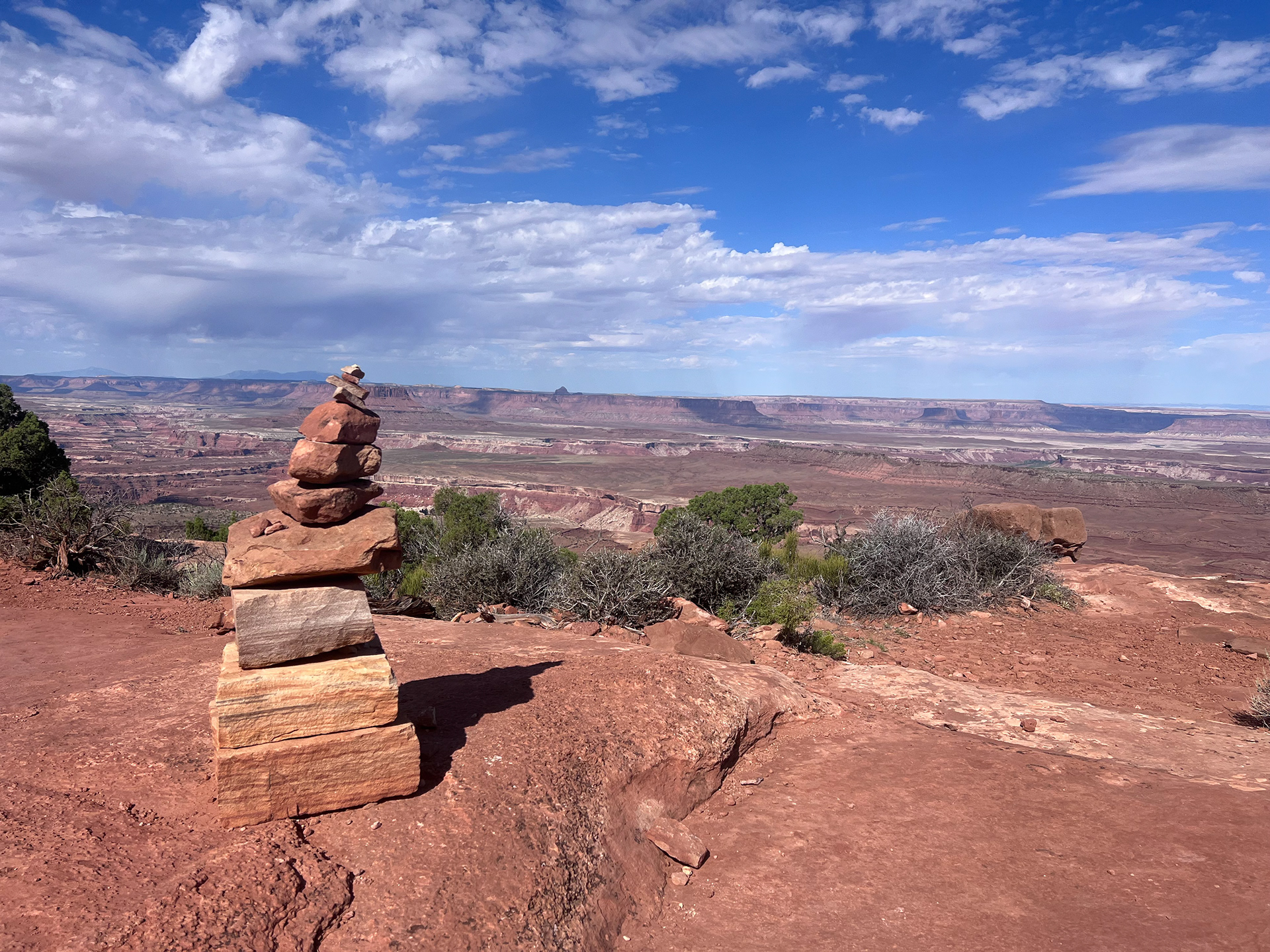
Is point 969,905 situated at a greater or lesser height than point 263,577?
lesser

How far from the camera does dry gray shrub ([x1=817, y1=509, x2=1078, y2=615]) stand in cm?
1338

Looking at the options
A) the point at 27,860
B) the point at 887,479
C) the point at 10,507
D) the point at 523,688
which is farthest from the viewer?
the point at 887,479

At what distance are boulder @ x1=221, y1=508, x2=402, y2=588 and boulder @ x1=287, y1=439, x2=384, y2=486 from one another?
334 mm

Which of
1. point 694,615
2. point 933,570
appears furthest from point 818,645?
point 933,570

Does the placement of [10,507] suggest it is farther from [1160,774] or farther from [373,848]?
[1160,774]

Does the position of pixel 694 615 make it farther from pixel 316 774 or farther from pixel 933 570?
pixel 316 774

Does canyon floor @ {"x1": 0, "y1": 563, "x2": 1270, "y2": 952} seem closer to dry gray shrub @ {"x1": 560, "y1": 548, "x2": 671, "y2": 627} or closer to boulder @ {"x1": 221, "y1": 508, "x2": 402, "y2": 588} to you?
boulder @ {"x1": 221, "y1": 508, "x2": 402, "y2": 588}

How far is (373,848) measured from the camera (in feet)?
13.9

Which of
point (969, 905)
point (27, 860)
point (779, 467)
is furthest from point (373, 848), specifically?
point (779, 467)

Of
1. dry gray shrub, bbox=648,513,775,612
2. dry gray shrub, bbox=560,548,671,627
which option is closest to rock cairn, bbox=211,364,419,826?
dry gray shrub, bbox=560,548,671,627

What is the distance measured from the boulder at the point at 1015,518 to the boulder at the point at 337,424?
1637cm

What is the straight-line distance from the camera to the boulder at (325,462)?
4.84 meters

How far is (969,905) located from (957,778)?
167 cm

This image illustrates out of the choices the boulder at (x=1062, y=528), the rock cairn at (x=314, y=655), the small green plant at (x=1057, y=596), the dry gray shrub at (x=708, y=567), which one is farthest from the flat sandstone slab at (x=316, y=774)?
the boulder at (x=1062, y=528)
